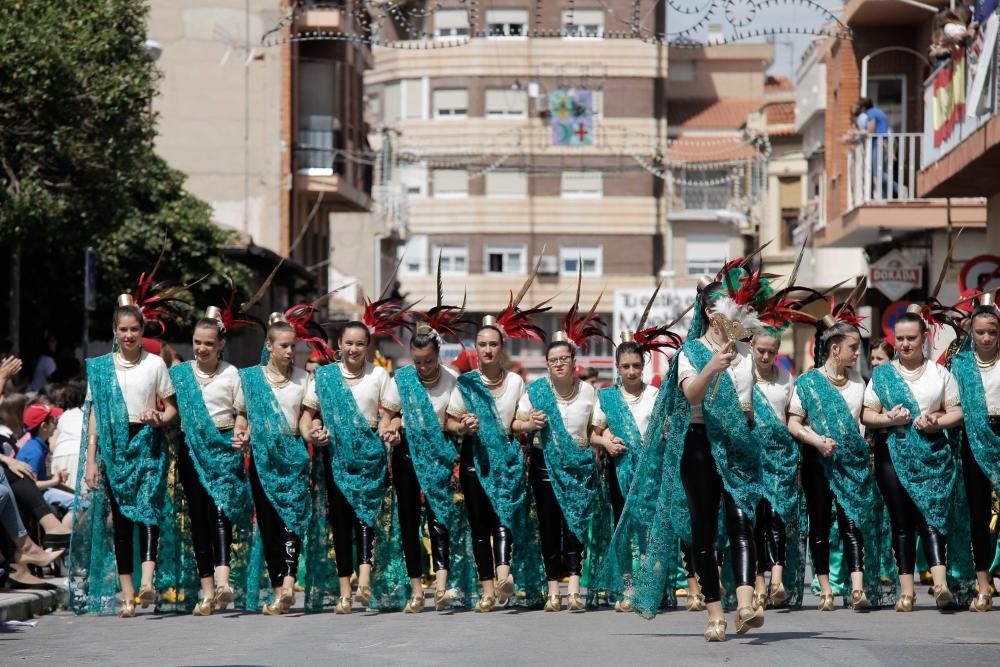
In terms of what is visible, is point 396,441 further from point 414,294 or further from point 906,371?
point 414,294

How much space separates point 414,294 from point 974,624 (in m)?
56.4

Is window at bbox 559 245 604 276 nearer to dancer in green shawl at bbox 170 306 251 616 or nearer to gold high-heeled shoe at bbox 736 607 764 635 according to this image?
dancer in green shawl at bbox 170 306 251 616

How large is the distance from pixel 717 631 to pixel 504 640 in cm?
108

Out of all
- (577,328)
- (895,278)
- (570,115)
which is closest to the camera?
(577,328)

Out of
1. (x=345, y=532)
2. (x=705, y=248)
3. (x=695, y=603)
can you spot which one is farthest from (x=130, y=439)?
(x=705, y=248)

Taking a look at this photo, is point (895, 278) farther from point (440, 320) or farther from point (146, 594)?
point (146, 594)

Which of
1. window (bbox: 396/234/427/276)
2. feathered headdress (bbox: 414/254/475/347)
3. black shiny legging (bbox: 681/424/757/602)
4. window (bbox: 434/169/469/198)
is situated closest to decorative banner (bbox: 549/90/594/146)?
window (bbox: 434/169/469/198)

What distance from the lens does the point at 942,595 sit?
35.8ft

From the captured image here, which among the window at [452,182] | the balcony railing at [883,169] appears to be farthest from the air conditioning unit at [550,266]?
the balcony railing at [883,169]

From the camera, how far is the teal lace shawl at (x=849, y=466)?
11562mm

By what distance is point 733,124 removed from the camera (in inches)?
2689

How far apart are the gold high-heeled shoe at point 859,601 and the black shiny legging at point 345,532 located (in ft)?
9.33

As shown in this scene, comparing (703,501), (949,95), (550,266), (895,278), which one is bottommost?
(703,501)

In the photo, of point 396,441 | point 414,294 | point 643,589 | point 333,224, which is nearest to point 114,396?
point 396,441
